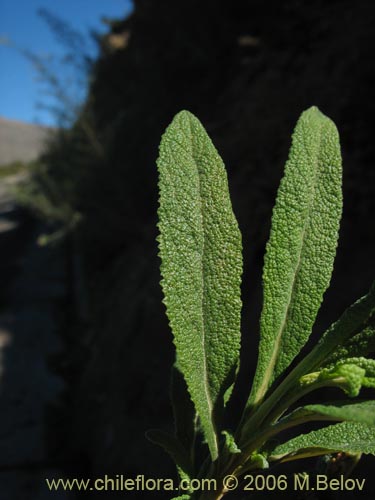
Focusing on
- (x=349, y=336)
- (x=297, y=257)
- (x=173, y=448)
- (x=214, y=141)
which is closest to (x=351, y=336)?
(x=349, y=336)

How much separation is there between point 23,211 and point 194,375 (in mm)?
12949

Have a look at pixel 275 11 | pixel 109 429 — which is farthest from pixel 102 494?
pixel 275 11

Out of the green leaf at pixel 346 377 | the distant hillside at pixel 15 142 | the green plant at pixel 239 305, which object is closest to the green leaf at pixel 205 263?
the green plant at pixel 239 305

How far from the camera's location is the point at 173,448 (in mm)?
559

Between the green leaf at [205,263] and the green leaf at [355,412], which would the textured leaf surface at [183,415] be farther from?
the green leaf at [355,412]

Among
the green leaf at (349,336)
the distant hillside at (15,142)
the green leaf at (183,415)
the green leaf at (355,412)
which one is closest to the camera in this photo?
the green leaf at (355,412)

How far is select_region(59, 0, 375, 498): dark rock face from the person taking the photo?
1.75 metres

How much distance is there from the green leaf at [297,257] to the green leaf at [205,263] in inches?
1.4

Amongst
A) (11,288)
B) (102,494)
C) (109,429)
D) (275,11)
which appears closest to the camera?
(102,494)

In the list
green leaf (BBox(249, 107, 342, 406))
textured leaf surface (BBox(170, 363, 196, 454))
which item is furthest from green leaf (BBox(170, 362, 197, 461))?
green leaf (BBox(249, 107, 342, 406))

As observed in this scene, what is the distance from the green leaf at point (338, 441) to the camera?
45cm

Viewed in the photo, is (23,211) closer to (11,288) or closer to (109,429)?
(11,288)

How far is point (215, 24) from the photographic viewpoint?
3984mm

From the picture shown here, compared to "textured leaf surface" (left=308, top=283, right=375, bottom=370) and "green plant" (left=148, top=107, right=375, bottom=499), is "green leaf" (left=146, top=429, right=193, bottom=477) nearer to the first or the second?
"green plant" (left=148, top=107, right=375, bottom=499)
